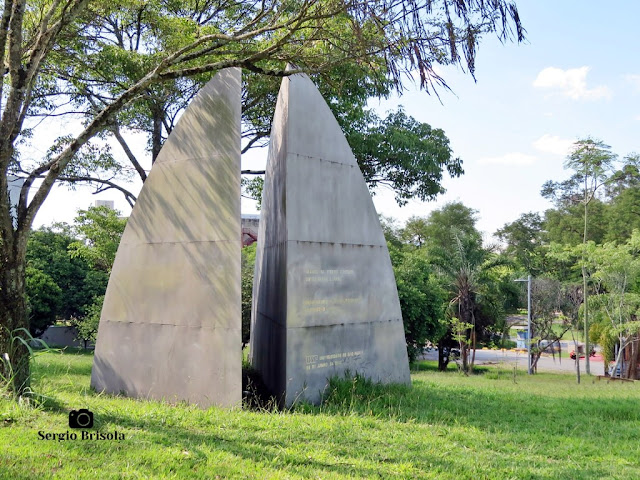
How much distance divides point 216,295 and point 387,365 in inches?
136

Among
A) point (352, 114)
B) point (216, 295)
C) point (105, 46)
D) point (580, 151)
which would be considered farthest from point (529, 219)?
point (216, 295)

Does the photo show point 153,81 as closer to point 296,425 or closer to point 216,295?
point 216,295

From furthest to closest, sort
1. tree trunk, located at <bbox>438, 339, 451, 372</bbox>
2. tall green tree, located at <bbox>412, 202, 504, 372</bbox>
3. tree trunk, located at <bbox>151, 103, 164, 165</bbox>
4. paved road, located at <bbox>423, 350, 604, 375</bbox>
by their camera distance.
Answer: paved road, located at <bbox>423, 350, 604, 375</bbox> → tree trunk, located at <bbox>438, 339, 451, 372</bbox> → tall green tree, located at <bbox>412, 202, 504, 372</bbox> → tree trunk, located at <bbox>151, 103, 164, 165</bbox>

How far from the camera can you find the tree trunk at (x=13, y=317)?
6.40 meters

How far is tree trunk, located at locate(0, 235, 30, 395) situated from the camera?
6402mm

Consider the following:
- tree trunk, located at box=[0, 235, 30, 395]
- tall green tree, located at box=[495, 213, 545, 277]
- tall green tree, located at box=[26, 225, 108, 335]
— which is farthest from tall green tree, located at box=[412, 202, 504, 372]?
tall green tree, located at box=[495, 213, 545, 277]

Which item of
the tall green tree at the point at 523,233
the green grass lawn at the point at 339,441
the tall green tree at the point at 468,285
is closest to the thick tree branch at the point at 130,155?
the green grass lawn at the point at 339,441

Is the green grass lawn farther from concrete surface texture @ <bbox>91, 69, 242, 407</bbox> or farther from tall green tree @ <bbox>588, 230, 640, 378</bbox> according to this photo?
tall green tree @ <bbox>588, 230, 640, 378</bbox>

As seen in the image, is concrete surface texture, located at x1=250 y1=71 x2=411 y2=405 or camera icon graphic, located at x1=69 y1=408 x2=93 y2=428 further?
concrete surface texture, located at x1=250 y1=71 x2=411 y2=405

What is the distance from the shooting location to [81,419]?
562 cm

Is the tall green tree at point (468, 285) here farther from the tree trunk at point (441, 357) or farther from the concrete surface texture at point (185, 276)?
the concrete surface texture at point (185, 276)

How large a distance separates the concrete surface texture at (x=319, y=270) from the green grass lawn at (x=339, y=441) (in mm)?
708

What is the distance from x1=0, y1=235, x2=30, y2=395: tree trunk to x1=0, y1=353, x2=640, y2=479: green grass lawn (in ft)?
0.98

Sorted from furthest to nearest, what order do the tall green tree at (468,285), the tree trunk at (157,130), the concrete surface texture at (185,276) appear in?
the tall green tree at (468,285), the tree trunk at (157,130), the concrete surface texture at (185,276)
